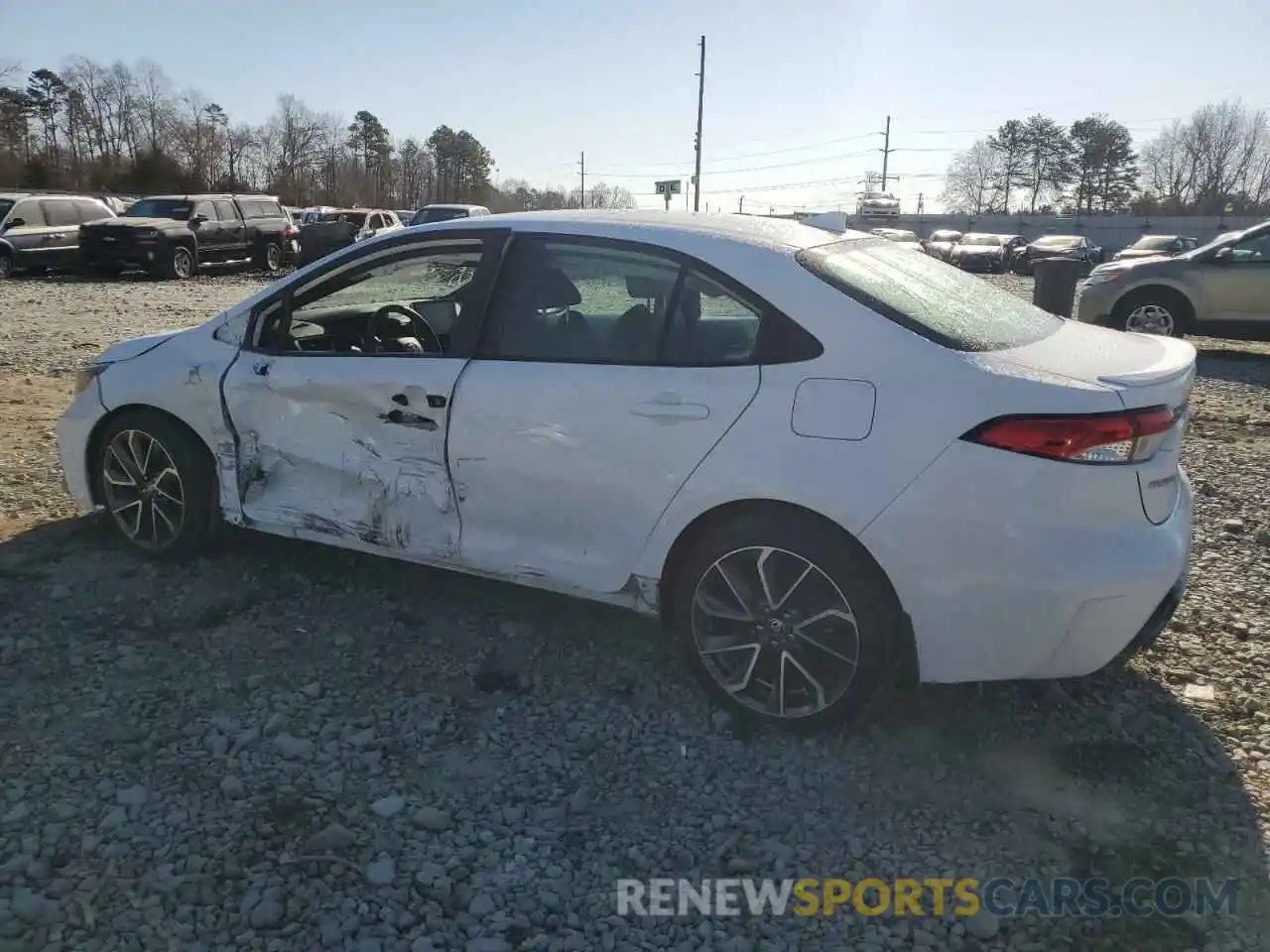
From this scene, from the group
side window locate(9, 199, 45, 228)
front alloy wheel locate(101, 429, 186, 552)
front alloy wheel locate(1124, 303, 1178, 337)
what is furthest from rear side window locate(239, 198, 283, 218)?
front alloy wheel locate(101, 429, 186, 552)

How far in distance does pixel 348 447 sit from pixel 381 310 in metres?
0.94

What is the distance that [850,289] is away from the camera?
123 inches

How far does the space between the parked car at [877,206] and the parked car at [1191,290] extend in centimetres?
4651

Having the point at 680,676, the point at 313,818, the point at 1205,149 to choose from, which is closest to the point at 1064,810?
the point at 680,676

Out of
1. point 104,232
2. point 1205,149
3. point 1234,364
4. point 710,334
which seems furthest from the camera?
point 1205,149

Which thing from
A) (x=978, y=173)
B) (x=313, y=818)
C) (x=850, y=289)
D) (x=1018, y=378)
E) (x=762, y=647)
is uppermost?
(x=978, y=173)

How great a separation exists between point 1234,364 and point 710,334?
10455 mm

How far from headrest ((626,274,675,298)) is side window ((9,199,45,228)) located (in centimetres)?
2147

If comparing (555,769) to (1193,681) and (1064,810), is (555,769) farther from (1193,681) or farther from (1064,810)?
(1193,681)

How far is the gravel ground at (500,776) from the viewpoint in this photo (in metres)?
2.43

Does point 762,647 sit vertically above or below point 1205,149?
below

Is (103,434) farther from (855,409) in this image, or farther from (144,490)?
(855,409)

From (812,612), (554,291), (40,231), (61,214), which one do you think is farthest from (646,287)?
(61,214)

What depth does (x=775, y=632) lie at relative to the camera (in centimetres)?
315
